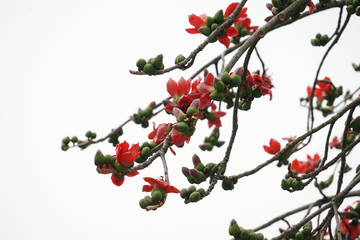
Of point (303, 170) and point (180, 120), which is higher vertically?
point (303, 170)

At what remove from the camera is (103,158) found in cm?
73

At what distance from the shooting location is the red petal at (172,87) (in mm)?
886

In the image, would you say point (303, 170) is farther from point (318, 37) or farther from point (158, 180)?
point (158, 180)

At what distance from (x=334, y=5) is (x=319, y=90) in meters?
0.70

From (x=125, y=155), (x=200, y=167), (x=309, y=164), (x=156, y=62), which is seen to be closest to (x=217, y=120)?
(x=200, y=167)

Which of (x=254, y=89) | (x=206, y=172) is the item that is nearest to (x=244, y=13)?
(x=254, y=89)

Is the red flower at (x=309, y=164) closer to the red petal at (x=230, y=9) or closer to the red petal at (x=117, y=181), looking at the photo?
the red petal at (x=230, y=9)

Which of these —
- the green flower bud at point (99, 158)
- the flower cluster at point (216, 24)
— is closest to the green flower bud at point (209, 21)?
the flower cluster at point (216, 24)

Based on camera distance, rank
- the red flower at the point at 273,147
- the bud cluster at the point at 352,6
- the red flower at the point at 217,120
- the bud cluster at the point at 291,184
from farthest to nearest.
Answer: the red flower at the point at 273,147 → the red flower at the point at 217,120 → the bud cluster at the point at 352,6 → the bud cluster at the point at 291,184

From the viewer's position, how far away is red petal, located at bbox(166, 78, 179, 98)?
2.91 ft

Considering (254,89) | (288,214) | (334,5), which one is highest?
(334,5)

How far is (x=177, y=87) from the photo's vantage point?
35.1 inches

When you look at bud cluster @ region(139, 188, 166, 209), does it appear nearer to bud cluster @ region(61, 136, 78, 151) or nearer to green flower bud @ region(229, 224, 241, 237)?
green flower bud @ region(229, 224, 241, 237)

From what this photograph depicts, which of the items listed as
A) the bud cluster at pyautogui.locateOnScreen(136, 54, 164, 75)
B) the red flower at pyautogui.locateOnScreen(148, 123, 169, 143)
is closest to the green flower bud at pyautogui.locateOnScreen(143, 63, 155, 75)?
the bud cluster at pyautogui.locateOnScreen(136, 54, 164, 75)
